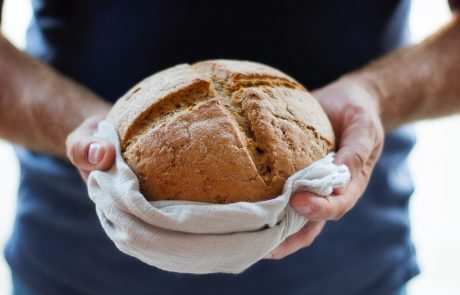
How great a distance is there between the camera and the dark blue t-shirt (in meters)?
1.50

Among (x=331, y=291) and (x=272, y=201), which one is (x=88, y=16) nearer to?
(x=272, y=201)

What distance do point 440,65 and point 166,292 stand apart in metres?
1.01

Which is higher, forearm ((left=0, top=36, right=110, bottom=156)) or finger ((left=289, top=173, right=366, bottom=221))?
finger ((left=289, top=173, right=366, bottom=221))

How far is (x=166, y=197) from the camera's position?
1.04 metres

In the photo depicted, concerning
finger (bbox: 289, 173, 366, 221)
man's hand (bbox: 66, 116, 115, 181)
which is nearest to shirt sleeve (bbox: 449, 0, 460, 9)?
finger (bbox: 289, 173, 366, 221)

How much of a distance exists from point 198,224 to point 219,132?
0.57 feet

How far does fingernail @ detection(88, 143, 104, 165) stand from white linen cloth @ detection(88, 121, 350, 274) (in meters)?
0.04

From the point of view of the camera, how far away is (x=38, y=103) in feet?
4.98

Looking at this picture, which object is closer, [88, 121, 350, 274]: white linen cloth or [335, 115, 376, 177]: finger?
[88, 121, 350, 274]: white linen cloth

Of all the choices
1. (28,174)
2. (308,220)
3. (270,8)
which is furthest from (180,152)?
(28,174)

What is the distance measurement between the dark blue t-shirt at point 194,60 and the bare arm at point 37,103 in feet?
0.30

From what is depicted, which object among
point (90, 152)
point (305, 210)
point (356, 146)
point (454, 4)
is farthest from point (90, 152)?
point (454, 4)

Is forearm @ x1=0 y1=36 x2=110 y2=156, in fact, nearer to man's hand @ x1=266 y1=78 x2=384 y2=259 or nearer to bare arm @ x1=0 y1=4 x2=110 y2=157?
bare arm @ x1=0 y1=4 x2=110 y2=157

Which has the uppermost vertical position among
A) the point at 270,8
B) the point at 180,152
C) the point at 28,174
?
the point at 270,8
